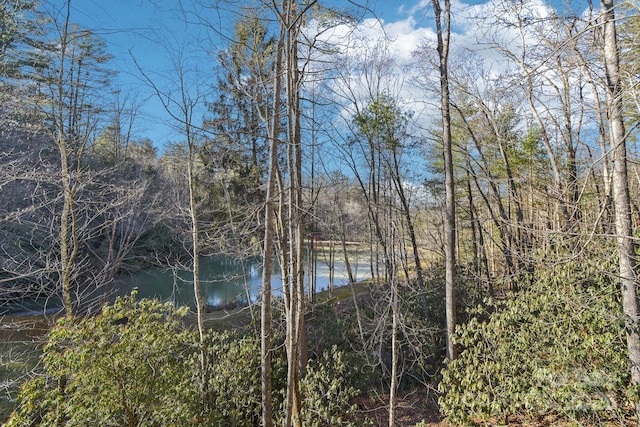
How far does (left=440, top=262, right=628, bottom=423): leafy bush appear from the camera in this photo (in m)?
3.63

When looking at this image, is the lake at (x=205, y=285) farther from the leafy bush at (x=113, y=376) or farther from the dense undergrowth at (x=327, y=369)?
the leafy bush at (x=113, y=376)

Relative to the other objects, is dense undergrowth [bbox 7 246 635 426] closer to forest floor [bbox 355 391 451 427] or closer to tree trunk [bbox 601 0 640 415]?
tree trunk [bbox 601 0 640 415]

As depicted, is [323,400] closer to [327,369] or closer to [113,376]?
[327,369]

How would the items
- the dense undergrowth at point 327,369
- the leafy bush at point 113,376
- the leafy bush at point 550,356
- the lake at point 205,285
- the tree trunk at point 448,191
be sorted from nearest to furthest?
1. the leafy bush at point 113,376
2. the dense undergrowth at point 327,369
3. the leafy bush at point 550,356
4. the tree trunk at point 448,191
5. the lake at point 205,285

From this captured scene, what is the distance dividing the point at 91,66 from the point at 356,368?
6454 millimetres

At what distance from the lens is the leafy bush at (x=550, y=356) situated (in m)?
3.63

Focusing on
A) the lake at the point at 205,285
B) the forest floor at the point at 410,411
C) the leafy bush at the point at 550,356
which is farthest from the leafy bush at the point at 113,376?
the lake at the point at 205,285

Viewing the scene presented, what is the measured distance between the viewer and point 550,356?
4191mm

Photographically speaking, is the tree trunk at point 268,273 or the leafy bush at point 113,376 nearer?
the tree trunk at point 268,273

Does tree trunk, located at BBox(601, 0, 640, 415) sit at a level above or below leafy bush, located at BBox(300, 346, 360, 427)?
above

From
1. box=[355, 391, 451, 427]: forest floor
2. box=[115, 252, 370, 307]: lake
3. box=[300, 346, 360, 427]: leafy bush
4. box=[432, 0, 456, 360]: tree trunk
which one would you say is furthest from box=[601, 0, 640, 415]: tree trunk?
A: box=[115, 252, 370, 307]: lake

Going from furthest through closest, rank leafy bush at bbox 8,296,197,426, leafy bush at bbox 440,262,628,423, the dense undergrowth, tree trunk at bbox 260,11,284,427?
leafy bush at bbox 440,262,628,423
the dense undergrowth
leafy bush at bbox 8,296,197,426
tree trunk at bbox 260,11,284,427

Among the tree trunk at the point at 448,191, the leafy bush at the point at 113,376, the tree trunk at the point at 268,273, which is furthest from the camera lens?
the tree trunk at the point at 448,191

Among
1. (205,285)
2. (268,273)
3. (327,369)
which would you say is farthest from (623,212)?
(205,285)
